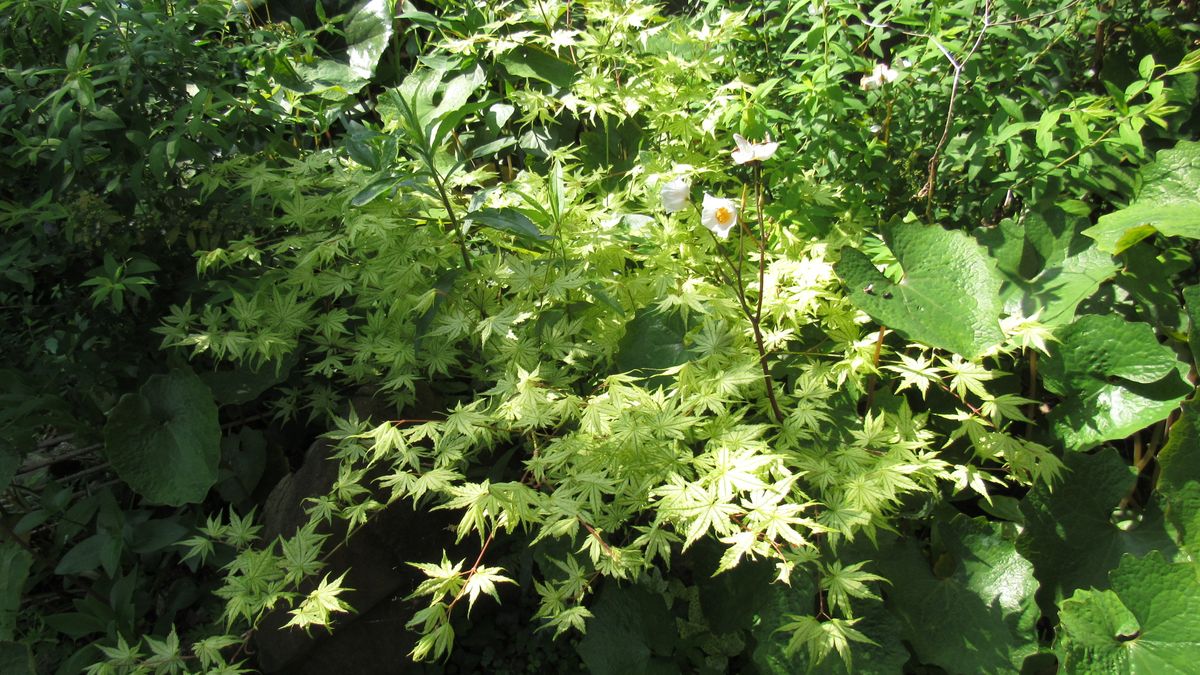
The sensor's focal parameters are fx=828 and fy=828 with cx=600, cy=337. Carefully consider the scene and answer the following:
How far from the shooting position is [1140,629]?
146 centimetres

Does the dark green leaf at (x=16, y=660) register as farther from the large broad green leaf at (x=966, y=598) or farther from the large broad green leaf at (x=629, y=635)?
the large broad green leaf at (x=966, y=598)

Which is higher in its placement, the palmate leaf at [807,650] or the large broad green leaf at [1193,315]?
the large broad green leaf at [1193,315]

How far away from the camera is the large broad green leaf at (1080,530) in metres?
1.62

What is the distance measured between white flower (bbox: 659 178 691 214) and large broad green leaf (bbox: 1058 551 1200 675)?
3.18ft

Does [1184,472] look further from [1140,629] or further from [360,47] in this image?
[360,47]

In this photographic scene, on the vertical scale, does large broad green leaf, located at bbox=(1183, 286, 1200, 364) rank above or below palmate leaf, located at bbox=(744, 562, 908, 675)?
above

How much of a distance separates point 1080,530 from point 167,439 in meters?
1.90

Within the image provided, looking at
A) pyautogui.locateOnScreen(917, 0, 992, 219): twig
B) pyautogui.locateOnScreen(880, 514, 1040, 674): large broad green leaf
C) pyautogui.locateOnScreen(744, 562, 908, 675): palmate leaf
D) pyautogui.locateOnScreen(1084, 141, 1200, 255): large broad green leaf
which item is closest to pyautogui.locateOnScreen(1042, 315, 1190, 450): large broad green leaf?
pyautogui.locateOnScreen(1084, 141, 1200, 255): large broad green leaf

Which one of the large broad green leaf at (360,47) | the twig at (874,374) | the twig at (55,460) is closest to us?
the twig at (874,374)

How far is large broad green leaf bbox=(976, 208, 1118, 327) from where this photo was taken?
175cm

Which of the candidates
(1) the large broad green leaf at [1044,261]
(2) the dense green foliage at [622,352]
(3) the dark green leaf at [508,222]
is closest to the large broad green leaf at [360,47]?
(2) the dense green foliage at [622,352]

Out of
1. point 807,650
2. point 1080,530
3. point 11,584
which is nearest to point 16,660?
point 11,584

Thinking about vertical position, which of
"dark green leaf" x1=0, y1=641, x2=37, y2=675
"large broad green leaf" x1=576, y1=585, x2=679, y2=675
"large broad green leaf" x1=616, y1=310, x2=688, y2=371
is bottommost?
"dark green leaf" x1=0, y1=641, x2=37, y2=675

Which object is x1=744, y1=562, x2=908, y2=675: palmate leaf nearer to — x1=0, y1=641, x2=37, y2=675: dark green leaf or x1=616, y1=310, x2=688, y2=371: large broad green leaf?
x1=616, y1=310, x2=688, y2=371: large broad green leaf
